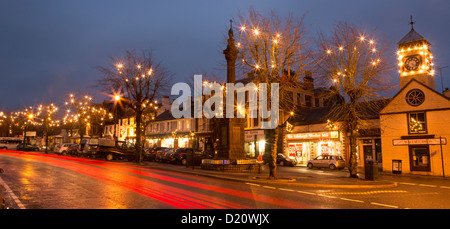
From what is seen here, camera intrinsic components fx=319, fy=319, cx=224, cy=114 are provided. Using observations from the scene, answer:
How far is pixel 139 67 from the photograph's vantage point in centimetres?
3173

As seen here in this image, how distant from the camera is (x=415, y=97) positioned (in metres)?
27.5

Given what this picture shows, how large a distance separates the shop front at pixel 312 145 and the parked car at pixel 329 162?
15.1 feet

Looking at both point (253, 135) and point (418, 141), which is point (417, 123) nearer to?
point (418, 141)

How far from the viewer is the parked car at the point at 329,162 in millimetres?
31094

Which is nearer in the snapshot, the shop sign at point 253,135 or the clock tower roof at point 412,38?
the clock tower roof at point 412,38

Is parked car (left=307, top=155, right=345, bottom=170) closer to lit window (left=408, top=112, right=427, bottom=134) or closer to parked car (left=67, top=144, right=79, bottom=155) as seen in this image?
lit window (left=408, top=112, right=427, bottom=134)

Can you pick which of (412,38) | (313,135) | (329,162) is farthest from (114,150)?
(412,38)

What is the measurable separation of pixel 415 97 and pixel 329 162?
961 cm

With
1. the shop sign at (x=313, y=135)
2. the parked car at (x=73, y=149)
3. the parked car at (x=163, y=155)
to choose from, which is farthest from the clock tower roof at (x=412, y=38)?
the parked car at (x=73, y=149)

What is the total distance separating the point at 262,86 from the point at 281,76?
1.25 meters

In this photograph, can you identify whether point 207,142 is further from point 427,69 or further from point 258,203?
point 258,203

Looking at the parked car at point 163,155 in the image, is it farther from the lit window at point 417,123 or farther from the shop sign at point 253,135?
the lit window at point 417,123

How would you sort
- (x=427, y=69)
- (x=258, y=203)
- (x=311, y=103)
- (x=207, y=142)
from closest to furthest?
(x=258, y=203) < (x=427, y=69) < (x=311, y=103) < (x=207, y=142)
